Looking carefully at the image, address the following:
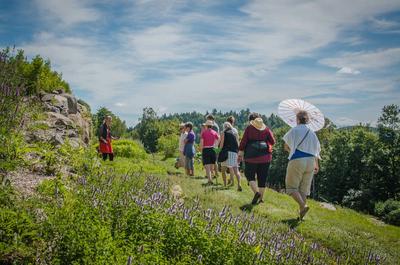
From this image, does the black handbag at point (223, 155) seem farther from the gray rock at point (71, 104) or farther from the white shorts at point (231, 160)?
the gray rock at point (71, 104)

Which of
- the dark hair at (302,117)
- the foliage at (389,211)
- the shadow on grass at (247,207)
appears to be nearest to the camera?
the dark hair at (302,117)

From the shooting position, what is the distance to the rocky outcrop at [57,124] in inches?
Result: 312

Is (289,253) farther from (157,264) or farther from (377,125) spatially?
(377,125)

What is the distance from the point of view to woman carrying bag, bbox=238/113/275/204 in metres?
9.02

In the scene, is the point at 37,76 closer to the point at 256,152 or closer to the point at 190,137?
the point at 190,137

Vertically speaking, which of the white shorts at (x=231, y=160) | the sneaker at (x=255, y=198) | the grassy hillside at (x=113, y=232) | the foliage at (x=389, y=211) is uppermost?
the white shorts at (x=231, y=160)

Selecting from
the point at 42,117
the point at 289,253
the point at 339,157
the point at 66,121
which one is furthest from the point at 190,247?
the point at 339,157

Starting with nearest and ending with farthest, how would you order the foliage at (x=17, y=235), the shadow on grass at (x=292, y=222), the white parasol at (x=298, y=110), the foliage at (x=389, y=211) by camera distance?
the foliage at (x=17, y=235) → the shadow on grass at (x=292, y=222) → the white parasol at (x=298, y=110) → the foliage at (x=389, y=211)

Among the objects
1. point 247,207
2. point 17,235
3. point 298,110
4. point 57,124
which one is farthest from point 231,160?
point 17,235

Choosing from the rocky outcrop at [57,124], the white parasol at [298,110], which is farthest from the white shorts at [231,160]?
the rocky outcrop at [57,124]

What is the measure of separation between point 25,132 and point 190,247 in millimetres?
5511

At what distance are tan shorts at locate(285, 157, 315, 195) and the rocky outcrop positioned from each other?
4.78 meters

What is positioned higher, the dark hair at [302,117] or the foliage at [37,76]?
the foliage at [37,76]

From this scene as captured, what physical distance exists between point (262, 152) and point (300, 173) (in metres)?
1.39
